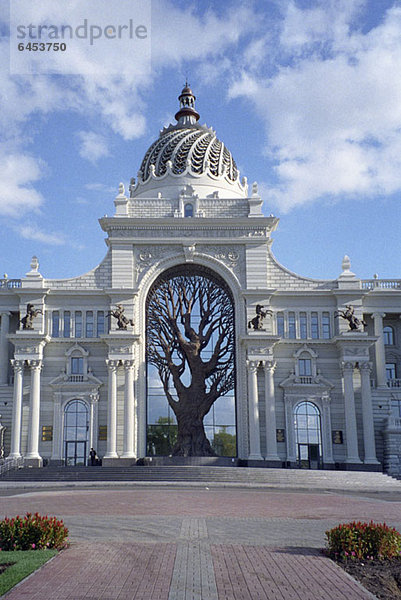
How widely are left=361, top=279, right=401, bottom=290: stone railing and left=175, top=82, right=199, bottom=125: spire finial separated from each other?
84.8 ft

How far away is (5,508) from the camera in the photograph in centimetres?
2317

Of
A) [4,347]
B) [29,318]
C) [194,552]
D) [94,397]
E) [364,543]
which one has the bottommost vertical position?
[194,552]

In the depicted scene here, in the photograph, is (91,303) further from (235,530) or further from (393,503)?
(235,530)

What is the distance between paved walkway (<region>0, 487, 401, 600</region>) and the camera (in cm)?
1102

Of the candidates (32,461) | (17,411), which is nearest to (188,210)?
(17,411)

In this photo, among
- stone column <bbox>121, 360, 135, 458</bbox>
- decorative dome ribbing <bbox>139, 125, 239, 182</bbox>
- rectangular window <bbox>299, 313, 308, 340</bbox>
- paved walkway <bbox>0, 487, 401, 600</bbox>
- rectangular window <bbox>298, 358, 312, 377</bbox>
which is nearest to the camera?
paved walkway <bbox>0, 487, 401, 600</bbox>

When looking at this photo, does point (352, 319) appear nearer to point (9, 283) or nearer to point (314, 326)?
point (314, 326)

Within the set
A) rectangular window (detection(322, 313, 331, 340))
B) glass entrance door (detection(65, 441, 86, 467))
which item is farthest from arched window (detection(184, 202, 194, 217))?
glass entrance door (detection(65, 441, 86, 467))

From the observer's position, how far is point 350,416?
50281mm

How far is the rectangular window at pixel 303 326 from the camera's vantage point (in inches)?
2092

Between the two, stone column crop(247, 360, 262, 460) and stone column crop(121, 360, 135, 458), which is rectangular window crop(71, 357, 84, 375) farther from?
stone column crop(247, 360, 262, 460)

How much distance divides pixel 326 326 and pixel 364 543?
4071 cm

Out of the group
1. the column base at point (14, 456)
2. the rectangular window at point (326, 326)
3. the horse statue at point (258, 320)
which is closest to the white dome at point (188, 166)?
the horse statue at point (258, 320)

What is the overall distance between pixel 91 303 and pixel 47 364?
6.10 m
